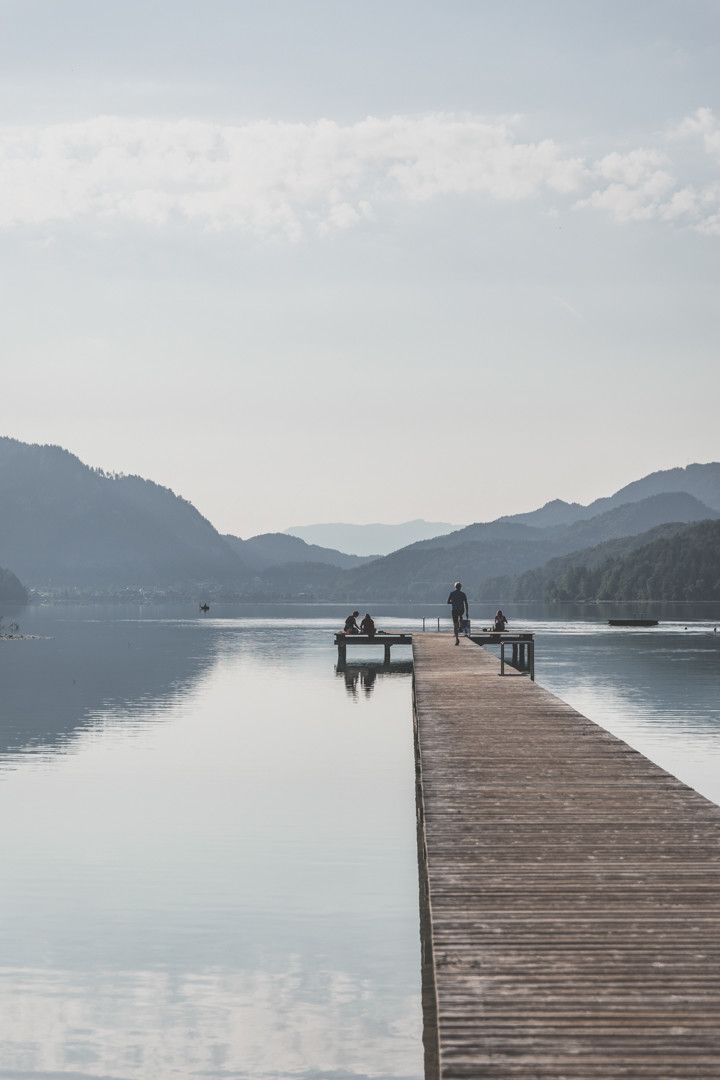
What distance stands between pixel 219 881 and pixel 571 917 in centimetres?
1150

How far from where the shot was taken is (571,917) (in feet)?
35.7

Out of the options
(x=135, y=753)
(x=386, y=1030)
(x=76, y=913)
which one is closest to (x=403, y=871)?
(x=76, y=913)

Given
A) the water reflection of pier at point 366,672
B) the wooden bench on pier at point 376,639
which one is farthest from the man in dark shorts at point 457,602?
the wooden bench on pier at point 376,639

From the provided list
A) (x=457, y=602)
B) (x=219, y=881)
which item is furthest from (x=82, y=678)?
(x=219, y=881)

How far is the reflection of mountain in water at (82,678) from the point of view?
4775 centimetres

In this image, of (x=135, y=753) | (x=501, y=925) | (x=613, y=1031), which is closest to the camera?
(x=613, y=1031)

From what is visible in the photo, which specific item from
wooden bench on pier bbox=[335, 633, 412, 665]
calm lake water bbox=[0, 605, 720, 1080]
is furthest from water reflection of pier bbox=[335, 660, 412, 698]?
calm lake water bbox=[0, 605, 720, 1080]

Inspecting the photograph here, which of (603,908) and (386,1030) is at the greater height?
(603,908)

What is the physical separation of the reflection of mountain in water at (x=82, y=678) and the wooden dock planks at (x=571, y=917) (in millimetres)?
25731

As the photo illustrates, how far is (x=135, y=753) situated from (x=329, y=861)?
17.2 metres

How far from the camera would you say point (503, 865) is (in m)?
12.9

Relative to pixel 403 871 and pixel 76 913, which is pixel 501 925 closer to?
pixel 76 913

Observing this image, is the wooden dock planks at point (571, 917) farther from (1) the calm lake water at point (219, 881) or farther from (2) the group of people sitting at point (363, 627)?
(2) the group of people sitting at point (363, 627)

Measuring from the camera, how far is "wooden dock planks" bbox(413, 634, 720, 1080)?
318 inches
